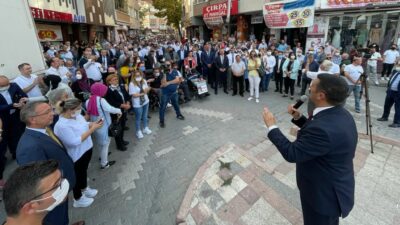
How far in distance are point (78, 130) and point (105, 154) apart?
154 centimetres

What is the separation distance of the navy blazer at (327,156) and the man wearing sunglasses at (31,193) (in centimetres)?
182

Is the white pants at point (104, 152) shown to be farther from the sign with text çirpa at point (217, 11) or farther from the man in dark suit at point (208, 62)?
the sign with text çirpa at point (217, 11)

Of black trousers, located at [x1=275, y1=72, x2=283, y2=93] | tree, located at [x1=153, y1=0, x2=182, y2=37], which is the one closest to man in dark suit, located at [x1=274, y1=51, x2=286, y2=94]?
black trousers, located at [x1=275, y1=72, x2=283, y2=93]

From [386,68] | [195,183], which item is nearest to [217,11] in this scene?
[386,68]

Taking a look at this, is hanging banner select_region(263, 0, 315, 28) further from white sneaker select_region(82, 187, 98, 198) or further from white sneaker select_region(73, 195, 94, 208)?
white sneaker select_region(73, 195, 94, 208)

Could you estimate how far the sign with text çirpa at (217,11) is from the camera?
1883cm

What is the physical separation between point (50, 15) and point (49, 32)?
2713mm

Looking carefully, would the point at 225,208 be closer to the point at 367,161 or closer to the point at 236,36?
the point at 367,161

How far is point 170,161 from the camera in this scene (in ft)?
15.8

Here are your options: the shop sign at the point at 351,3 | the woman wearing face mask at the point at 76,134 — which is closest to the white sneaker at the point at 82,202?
the woman wearing face mask at the point at 76,134

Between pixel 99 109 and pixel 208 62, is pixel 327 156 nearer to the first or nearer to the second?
pixel 99 109

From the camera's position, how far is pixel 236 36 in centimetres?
2083

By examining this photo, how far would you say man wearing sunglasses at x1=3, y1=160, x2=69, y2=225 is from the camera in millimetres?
1417

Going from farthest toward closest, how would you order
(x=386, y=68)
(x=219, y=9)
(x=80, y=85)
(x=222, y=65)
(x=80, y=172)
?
1. (x=219, y=9)
2. (x=386, y=68)
3. (x=222, y=65)
4. (x=80, y=85)
5. (x=80, y=172)
